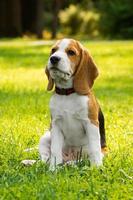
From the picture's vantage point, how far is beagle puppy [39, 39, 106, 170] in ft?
18.8

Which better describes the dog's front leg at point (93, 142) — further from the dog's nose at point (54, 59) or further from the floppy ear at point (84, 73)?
the dog's nose at point (54, 59)

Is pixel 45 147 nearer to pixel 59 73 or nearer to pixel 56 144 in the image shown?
pixel 56 144

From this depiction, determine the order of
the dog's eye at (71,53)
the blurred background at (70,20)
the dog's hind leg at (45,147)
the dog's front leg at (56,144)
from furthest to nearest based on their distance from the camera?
1. the blurred background at (70,20)
2. the dog's hind leg at (45,147)
3. the dog's front leg at (56,144)
4. the dog's eye at (71,53)

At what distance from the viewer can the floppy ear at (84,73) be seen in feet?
19.1

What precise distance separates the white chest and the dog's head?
4.1 inches

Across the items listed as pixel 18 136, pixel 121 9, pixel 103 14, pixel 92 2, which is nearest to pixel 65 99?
pixel 18 136

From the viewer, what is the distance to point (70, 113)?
5777 millimetres

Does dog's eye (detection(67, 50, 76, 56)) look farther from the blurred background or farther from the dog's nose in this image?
the blurred background

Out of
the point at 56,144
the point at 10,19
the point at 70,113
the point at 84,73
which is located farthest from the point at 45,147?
the point at 10,19

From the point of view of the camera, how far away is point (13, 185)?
17.2 feet

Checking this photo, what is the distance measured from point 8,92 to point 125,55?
11328 millimetres

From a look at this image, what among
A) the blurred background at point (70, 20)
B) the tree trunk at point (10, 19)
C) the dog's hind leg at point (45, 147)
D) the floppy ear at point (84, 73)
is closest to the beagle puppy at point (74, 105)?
the floppy ear at point (84, 73)

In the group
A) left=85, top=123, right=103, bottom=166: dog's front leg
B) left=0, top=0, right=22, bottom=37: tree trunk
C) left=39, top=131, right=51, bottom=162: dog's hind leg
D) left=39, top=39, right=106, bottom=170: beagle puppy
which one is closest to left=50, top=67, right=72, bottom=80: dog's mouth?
left=39, top=39, right=106, bottom=170: beagle puppy

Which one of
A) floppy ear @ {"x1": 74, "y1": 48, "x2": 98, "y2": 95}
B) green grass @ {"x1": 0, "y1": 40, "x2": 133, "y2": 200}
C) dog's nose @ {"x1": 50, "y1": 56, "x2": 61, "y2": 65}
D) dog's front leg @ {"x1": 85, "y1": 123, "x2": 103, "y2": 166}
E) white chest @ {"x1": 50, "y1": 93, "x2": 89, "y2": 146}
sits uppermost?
dog's nose @ {"x1": 50, "y1": 56, "x2": 61, "y2": 65}
